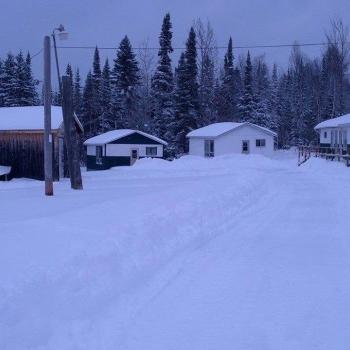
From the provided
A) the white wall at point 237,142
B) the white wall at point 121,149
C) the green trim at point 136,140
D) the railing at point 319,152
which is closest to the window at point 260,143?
the white wall at point 237,142

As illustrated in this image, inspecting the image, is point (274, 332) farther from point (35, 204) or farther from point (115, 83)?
point (115, 83)

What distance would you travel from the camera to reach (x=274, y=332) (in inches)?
226

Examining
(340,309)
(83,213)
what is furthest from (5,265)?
(83,213)

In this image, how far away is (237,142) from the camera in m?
49.8

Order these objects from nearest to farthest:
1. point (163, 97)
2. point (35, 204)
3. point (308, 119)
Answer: point (35, 204) → point (163, 97) → point (308, 119)

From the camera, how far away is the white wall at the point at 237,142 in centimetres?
Answer: 4928

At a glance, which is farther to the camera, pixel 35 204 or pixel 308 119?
pixel 308 119

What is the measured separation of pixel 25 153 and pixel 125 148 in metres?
15.4

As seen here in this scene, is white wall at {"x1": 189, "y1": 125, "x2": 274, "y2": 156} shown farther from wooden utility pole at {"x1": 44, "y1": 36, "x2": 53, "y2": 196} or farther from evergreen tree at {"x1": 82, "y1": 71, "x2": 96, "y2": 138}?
wooden utility pole at {"x1": 44, "y1": 36, "x2": 53, "y2": 196}

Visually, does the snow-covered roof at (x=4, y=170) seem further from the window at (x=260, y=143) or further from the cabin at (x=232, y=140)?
the window at (x=260, y=143)

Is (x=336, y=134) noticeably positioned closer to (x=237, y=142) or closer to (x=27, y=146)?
(x=237, y=142)

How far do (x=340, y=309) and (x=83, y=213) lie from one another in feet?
20.2

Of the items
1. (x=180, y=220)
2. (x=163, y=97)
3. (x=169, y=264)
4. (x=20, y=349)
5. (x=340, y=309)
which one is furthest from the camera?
(x=163, y=97)

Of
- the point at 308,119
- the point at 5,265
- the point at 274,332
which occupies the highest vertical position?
the point at 308,119
